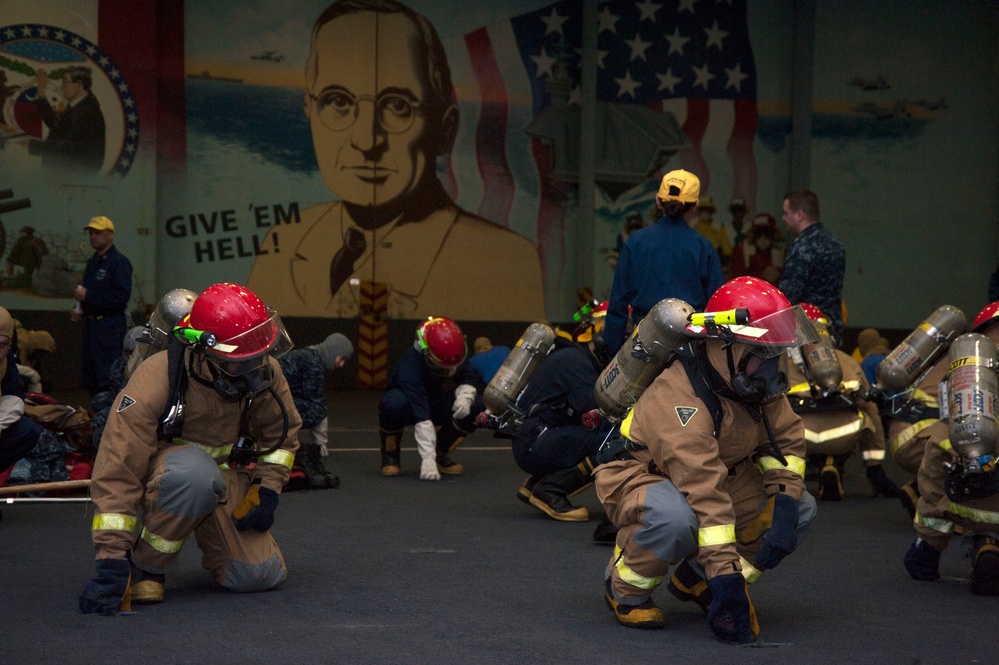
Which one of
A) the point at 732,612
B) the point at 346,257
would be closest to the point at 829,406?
the point at 732,612

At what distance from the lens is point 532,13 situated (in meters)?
18.0

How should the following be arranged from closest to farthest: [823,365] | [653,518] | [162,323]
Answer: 1. [653,518]
2. [162,323]
3. [823,365]

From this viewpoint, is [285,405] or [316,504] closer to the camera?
[285,405]

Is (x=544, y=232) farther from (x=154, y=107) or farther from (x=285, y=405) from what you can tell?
(x=285, y=405)

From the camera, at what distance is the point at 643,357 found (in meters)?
4.93

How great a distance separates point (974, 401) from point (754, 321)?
4.76 feet

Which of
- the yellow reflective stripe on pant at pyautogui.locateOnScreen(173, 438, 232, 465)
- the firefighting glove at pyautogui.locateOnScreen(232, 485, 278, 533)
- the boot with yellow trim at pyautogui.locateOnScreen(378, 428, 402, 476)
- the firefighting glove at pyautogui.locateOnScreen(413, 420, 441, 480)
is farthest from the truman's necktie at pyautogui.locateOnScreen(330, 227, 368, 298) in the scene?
the firefighting glove at pyautogui.locateOnScreen(232, 485, 278, 533)

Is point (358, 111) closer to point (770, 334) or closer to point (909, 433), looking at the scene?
point (909, 433)

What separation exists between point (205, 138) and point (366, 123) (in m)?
2.41

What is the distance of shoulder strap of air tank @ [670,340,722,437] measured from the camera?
4309 mm

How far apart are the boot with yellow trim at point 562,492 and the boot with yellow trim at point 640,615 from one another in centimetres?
241

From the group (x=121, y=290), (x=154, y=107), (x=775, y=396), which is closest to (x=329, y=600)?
(x=775, y=396)

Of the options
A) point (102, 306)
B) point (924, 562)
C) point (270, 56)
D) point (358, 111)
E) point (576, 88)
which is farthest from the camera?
point (576, 88)

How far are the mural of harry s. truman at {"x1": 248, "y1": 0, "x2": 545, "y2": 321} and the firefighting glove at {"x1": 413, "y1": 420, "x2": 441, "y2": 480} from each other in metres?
8.81
